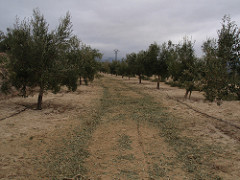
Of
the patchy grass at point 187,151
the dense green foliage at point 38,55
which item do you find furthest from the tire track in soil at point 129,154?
the dense green foliage at point 38,55

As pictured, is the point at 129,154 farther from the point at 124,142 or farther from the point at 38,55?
the point at 38,55

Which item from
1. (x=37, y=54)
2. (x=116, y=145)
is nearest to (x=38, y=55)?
(x=37, y=54)

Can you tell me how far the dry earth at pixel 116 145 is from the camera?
17.6ft

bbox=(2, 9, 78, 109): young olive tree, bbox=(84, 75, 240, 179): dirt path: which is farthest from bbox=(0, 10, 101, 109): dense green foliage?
bbox=(84, 75, 240, 179): dirt path

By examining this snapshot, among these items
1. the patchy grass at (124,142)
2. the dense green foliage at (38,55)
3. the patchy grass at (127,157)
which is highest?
the dense green foliage at (38,55)

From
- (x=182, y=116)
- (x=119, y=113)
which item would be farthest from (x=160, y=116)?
(x=119, y=113)

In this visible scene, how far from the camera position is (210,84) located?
955 cm

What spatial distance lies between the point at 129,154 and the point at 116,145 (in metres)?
0.88

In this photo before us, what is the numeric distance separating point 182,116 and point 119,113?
420cm

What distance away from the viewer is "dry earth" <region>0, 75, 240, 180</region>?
5.38m

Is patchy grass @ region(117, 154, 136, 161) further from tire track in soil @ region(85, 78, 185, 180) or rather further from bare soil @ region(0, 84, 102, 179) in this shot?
bare soil @ region(0, 84, 102, 179)

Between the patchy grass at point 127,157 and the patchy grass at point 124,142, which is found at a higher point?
the patchy grass at point 124,142

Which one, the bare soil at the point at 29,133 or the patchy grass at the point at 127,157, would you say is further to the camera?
the patchy grass at the point at 127,157

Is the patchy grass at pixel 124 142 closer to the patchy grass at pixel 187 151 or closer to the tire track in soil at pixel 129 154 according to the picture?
the tire track in soil at pixel 129 154
